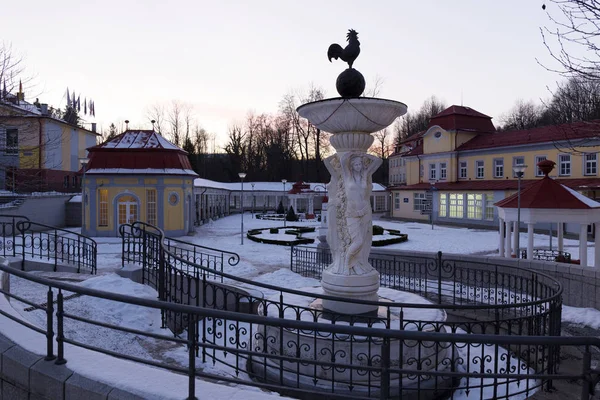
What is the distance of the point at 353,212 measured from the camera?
20.0ft

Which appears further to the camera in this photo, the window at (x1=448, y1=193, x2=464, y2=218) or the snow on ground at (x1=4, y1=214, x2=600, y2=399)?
the window at (x1=448, y1=193, x2=464, y2=218)

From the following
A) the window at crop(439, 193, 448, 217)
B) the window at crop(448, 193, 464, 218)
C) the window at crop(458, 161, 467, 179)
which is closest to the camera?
the window at crop(448, 193, 464, 218)

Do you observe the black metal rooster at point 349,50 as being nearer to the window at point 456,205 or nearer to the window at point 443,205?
the window at point 456,205

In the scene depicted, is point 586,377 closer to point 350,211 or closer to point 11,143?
point 350,211

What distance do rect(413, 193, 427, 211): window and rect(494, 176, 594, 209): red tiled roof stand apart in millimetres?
23937

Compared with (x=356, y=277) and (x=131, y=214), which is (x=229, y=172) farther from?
(x=356, y=277)

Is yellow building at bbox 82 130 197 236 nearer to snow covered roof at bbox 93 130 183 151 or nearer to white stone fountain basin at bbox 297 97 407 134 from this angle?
snow covered roof at bbox 93 130 183 151

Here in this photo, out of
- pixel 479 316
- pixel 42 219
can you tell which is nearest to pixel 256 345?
pixel 479 316

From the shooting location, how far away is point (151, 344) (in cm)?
593

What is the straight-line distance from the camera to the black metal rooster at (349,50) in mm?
6383

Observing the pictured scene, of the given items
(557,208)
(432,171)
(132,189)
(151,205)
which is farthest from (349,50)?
(432,171)

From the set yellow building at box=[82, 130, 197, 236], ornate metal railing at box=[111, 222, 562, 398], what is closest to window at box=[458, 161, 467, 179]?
yellow building at box=[82, 130, 197, 236]

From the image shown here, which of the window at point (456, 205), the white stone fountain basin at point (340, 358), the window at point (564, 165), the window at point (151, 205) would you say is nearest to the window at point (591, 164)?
the window at point (564, 165)

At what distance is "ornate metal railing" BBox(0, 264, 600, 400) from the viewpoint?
8.82 ft
